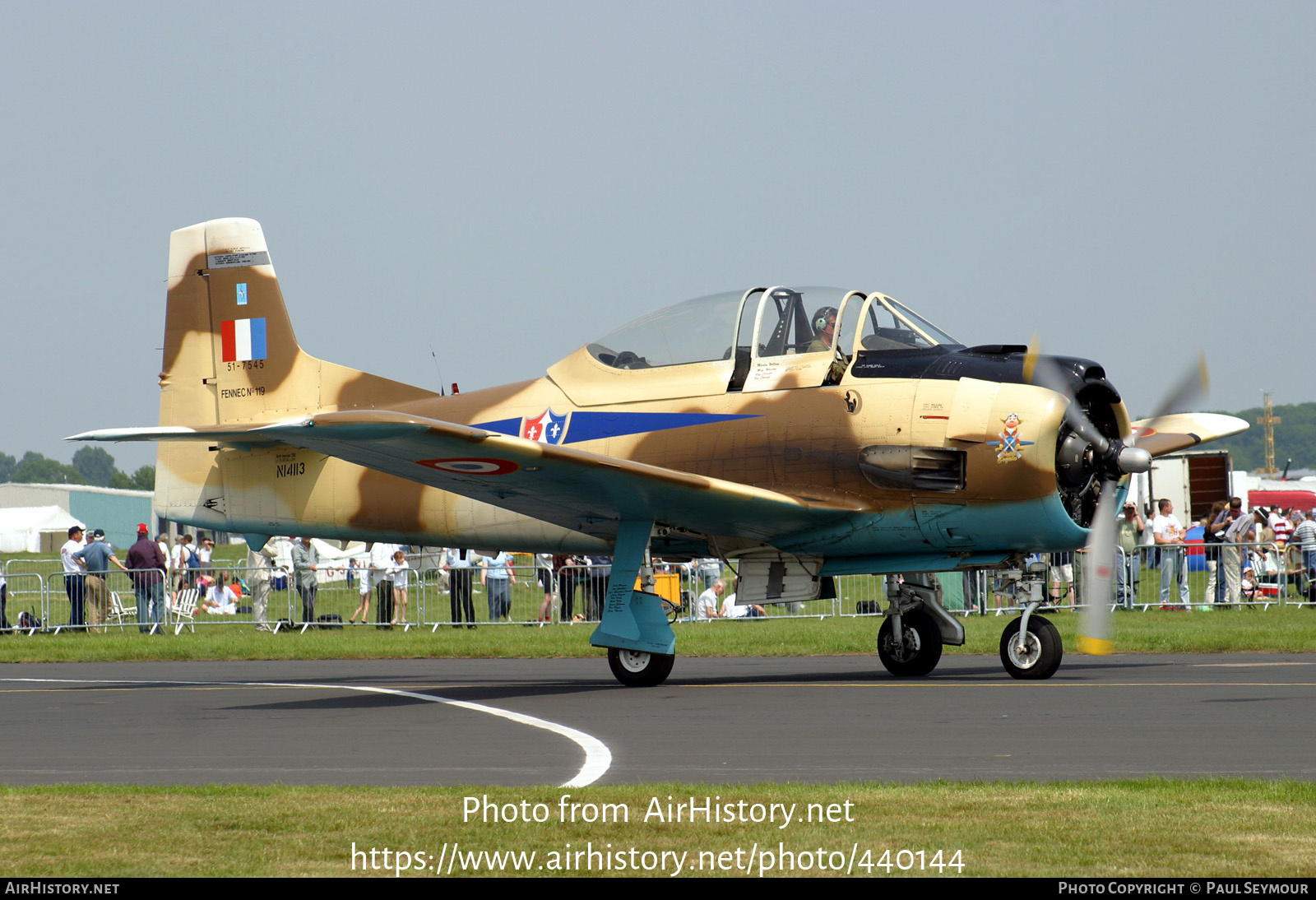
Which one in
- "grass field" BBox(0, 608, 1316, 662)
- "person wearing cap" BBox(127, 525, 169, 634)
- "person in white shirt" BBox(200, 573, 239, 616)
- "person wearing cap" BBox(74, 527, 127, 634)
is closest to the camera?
"grass field" BBox(0, 608, 1316, 662)

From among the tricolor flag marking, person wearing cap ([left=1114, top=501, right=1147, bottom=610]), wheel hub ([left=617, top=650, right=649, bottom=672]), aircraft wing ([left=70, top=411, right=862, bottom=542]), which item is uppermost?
the tricolor flag marking

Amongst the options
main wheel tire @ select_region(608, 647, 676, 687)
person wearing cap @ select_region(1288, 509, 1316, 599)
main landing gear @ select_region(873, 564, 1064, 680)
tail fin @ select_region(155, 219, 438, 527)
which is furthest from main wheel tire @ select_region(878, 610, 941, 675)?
person wearing cap @ select_region(1288, 509, 1316, 599)

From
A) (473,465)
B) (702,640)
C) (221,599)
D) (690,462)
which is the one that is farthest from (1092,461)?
(221,599)

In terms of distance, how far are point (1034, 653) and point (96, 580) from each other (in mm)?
18024

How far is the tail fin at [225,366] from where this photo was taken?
1577 centimetres

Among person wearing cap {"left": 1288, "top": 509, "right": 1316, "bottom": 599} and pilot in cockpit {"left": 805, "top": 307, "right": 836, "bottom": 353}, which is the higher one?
pilot in cockpit {"left": 805, "top": 307, "right": 836, "bottom": 353}

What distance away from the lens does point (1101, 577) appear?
1153 centimetres

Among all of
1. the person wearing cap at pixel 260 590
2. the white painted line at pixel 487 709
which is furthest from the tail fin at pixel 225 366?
the person wearing cap at pixel 260 590

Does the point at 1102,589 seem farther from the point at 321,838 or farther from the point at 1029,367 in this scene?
the point at 321,838

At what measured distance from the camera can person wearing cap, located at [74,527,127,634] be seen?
2420 cm

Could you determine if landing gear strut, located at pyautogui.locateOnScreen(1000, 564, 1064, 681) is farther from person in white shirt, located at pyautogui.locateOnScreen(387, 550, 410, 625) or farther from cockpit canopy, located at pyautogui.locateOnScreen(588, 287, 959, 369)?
person in white shirt, located at pyautogui.locateOnScreen(387, 550, 410, 625)

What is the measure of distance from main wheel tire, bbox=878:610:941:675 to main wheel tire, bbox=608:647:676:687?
7.11 feet

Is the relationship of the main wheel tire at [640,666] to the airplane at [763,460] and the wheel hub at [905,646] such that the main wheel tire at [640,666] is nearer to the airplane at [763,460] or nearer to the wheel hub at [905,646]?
the airplane at [763,460]

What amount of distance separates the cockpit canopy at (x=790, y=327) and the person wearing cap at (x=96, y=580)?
1471 centimetres
